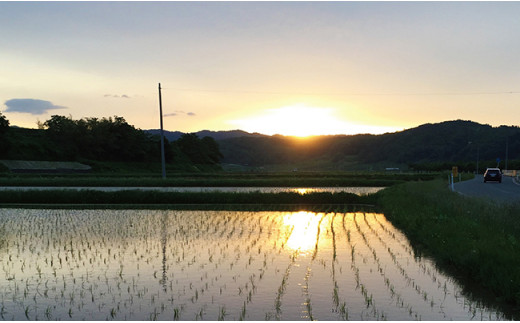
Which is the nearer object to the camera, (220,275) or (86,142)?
(220,275)

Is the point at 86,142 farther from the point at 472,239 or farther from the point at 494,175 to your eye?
the point at 472,239

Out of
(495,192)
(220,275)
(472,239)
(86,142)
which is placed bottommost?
(495,192)

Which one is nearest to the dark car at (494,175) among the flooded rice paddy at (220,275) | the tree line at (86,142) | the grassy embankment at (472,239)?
the grassy embankment at (472,239)

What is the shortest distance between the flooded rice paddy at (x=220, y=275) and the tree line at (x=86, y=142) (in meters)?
72.0

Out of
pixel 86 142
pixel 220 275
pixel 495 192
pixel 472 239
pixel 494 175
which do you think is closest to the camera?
pixel 220 275

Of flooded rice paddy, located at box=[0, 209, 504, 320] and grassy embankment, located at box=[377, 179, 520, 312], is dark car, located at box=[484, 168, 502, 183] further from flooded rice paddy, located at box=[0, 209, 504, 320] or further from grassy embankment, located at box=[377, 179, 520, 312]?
flooded rice paddy, located at box=[0, 209, 504, 320]

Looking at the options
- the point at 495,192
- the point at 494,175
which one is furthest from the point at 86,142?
the point at 495,192

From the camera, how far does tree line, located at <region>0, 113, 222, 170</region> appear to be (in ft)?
278

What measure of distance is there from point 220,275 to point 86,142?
90407mm

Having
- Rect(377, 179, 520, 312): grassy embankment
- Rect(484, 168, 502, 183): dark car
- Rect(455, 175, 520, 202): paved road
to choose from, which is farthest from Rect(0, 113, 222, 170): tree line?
Rect(377, 179, 520, 312): grassy embankment

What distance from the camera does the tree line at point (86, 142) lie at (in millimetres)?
84625

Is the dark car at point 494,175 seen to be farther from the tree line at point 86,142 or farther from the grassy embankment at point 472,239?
the tree line at point 86,142

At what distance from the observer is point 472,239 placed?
12406 millimetres

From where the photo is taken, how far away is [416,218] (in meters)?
17.8
